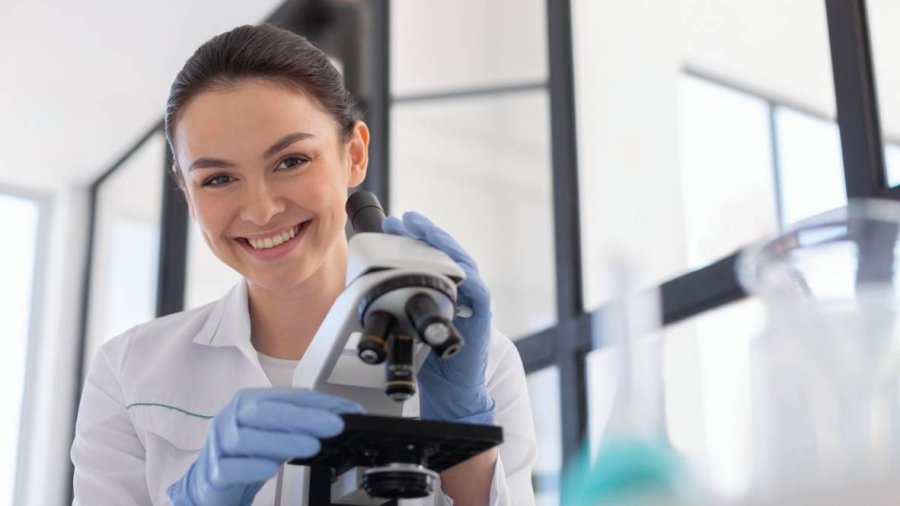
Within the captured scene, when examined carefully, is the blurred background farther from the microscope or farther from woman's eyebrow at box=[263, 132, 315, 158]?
woman's eyebrow at box=[263, 132, 315, 158]

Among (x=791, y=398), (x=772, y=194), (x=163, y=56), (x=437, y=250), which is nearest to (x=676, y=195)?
(x=772, y=194)

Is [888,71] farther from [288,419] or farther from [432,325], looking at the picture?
[288,419]

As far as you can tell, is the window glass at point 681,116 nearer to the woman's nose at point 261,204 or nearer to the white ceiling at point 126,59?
the white ceiling at point 126,59

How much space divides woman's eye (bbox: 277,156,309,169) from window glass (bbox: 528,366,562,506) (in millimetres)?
1196

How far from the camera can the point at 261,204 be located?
149 centimetres

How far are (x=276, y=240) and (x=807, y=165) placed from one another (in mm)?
1008

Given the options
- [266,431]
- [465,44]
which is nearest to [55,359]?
[465,44]

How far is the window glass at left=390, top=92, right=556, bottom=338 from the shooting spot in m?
2.76

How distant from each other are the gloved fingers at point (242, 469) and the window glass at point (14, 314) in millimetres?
4645

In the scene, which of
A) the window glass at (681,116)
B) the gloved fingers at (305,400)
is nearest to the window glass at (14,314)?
the window glass at (681,116)

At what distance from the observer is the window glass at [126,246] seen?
5059mm

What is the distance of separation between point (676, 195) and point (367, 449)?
Result: 1.50 meters

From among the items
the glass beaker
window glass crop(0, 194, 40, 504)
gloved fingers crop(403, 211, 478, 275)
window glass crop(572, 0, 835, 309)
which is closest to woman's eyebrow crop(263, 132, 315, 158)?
gloved fingers crop(403, 211, 478, 275)

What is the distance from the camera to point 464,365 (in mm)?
1329
